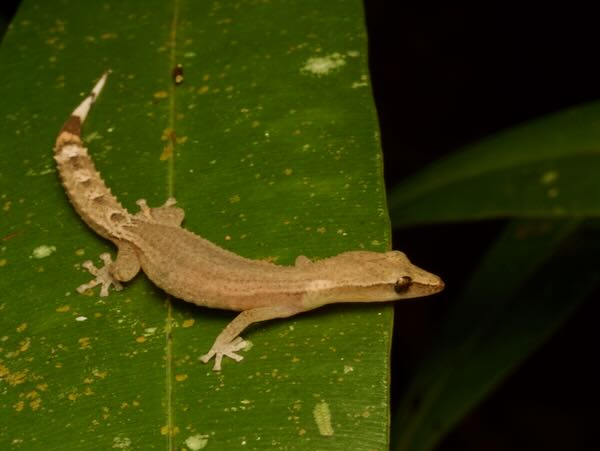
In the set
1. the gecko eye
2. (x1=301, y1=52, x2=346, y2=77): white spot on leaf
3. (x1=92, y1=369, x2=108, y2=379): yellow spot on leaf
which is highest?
(x1=301, y1=52, x2=346, y2=77): white spot on leaf

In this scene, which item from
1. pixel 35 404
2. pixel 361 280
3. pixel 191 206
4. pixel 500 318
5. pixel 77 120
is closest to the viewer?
pixel 35 404

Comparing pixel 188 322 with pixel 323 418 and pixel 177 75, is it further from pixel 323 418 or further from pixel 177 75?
pixel 177 75

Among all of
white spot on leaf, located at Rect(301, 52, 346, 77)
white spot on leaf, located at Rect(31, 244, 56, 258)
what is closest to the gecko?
white spot on leaf, located at Rect(31, 244, 56, 258)

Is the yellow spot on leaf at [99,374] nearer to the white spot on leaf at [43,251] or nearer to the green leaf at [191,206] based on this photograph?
the green leaf at [191,206]

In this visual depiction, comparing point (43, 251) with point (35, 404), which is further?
point (43, 251)

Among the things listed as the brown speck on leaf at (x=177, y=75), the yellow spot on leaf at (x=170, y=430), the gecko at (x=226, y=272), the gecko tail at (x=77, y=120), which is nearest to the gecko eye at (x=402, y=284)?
the gecko at (x=226, y=272)

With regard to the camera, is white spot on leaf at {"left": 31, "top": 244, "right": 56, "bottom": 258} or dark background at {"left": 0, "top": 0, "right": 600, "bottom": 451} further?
dark background at {"left": 0, "top": 0, "right": 600, "bottom": 451}

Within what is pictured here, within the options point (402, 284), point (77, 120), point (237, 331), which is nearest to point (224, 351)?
point (237, 331)

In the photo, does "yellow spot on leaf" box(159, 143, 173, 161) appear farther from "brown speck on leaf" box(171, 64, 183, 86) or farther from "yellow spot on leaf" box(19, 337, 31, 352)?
"yellow spot on leaf" box(19, 337, 31, 352)
